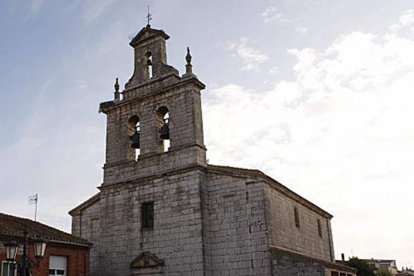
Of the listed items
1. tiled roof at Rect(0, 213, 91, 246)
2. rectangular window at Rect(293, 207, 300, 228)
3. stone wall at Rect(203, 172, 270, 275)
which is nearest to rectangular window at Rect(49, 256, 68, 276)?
tiled roof at Rect(0, 213, 91, 246)

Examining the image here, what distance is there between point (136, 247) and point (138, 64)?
808cm

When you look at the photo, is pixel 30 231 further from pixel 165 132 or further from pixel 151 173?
pixel 165 132

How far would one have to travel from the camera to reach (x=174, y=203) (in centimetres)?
1939

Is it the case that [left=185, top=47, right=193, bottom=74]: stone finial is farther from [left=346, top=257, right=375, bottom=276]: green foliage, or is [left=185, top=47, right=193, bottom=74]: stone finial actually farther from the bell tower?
[left=346, top=257, right=375, bottom=276]: green foliage

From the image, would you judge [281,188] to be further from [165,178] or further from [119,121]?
[119,121]

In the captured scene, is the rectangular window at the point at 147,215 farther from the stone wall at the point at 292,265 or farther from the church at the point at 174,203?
the stone wall at the point at 292,265

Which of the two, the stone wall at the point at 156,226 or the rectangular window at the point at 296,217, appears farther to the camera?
the rectangular window at the point at 296,217

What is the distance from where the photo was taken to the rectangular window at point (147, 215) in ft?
65.7

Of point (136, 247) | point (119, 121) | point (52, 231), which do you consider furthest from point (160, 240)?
point (119, 121)

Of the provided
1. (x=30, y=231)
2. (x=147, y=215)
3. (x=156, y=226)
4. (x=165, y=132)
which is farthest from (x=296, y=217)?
(x=30, y=231)

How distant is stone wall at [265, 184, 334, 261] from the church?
2.4 inches

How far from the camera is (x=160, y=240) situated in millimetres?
19359

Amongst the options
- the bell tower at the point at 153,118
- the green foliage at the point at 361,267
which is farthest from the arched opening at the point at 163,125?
the green foliage at the point at 361,267

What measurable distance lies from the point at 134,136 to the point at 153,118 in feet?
4.34
